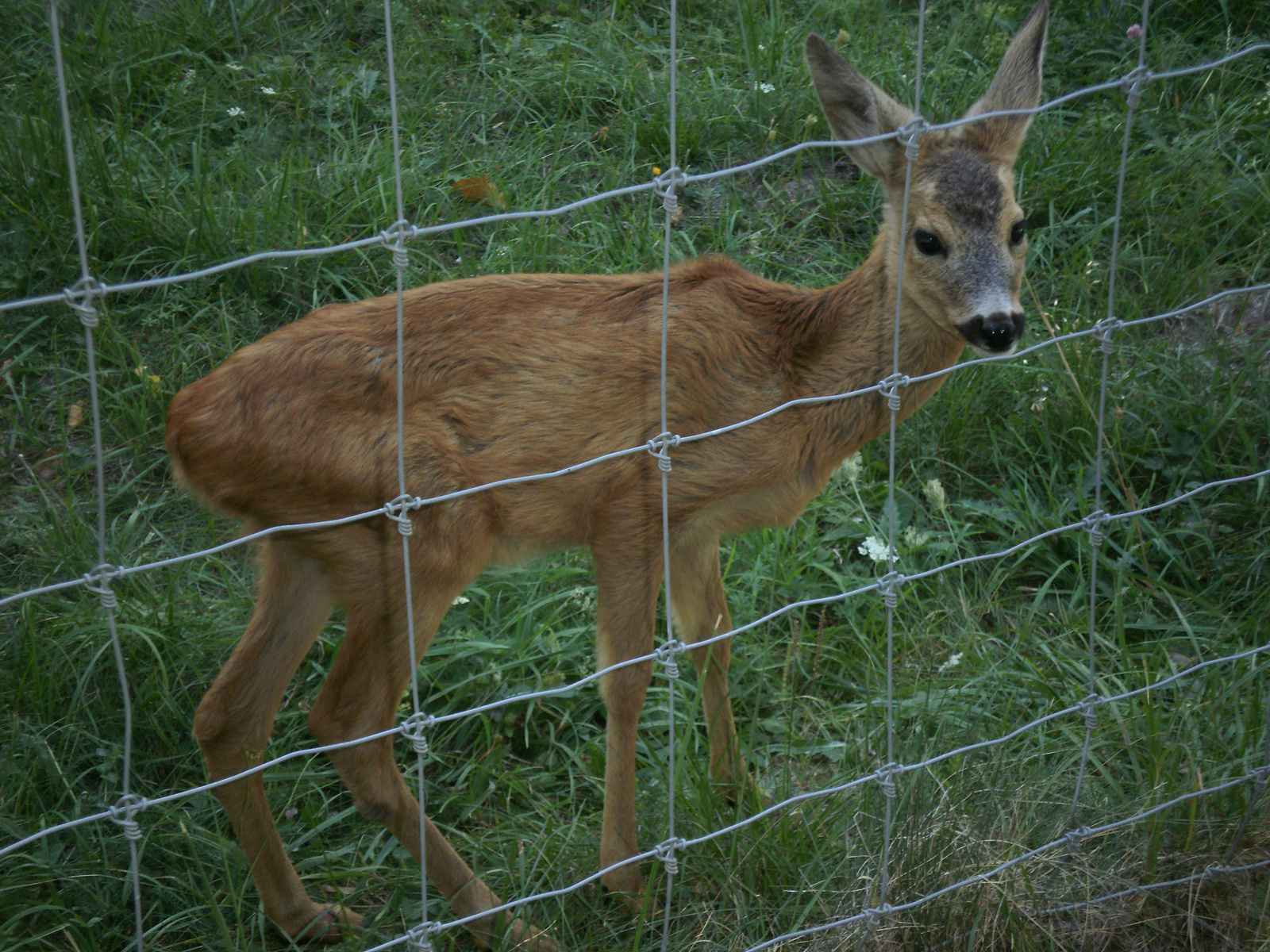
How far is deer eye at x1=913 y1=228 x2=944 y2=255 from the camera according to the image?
3.28 meters

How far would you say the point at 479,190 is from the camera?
4.76 m

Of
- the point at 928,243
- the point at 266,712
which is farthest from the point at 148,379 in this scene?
the point at 928,243

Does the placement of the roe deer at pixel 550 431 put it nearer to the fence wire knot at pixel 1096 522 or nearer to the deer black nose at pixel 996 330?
the deer black nose at pixel 996 330

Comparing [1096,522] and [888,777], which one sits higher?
[1096,522]

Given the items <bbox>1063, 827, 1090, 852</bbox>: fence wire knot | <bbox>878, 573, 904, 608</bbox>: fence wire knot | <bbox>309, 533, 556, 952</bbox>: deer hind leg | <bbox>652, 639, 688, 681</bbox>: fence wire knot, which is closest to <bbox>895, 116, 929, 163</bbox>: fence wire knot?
<bbox>878, 573, 904, 608</bbox>: fence wire knot

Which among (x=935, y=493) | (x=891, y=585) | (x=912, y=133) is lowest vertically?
(x=935, y=493)

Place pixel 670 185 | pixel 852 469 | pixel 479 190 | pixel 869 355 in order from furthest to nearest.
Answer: pixel 479 190, pixel 852 469, pixel 869 355, pixel 670 185

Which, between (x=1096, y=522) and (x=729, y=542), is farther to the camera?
(x=729, y=542)

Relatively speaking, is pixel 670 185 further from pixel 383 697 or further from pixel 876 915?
pixel 876 915

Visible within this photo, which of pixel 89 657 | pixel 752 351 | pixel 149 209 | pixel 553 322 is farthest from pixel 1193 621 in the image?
pixel 149 209

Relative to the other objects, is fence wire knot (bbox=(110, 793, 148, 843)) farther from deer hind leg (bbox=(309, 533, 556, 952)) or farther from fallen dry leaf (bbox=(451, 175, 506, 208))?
fallen dry leaf (bbox=(451, 175, 506, 208))

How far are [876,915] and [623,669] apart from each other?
0.88m

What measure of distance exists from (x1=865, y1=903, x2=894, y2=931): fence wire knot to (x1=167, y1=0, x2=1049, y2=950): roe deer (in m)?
0.57

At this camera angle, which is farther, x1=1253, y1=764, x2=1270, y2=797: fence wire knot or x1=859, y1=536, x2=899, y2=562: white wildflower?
x1=859, y1=536, x2=899, y2=562: white wildflower
